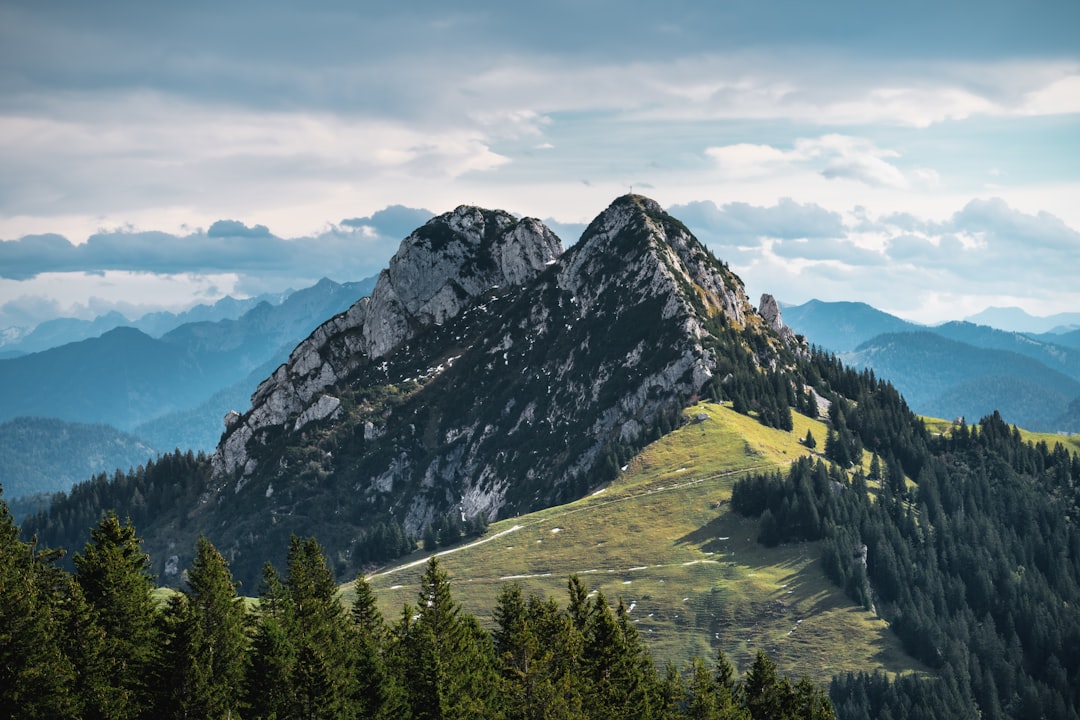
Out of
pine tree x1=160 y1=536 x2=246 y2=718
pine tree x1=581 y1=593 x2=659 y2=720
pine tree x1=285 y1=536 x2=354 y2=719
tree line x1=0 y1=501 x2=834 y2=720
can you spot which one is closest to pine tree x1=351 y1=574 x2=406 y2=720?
tree line x1=0 y1=501 x2=834 y2=720

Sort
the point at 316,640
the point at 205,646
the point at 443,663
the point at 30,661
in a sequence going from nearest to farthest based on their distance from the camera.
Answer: the point at 30,661
the point at 205,646
the point at 443,663
the point at 316,640

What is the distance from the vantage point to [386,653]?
288 feet

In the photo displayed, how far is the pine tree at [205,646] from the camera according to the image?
2510 inches

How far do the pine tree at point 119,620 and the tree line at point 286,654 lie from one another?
9 cm

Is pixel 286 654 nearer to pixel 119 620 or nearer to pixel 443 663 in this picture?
pixel 119 620

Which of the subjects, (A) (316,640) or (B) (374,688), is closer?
(B) (374,688)

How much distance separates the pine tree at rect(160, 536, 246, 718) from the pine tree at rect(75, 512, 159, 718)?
61.5 inches

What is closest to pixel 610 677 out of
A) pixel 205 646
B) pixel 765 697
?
pixel 765 697

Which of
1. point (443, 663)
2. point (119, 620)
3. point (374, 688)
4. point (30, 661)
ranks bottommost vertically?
point (374, 688)

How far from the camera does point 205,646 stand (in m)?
69.5

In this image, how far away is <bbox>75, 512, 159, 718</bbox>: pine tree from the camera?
210ft

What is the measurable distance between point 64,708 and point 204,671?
8.39 metres

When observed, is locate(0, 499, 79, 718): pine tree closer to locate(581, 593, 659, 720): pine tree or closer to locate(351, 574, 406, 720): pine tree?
locate(351, 574, 406, 720): pine tree

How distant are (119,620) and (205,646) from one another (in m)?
5.50
